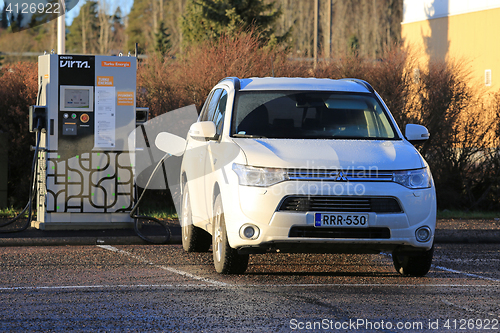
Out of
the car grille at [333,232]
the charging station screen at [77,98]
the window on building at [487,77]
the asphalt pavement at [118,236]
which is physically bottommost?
the asphalt pavement at [118,236]

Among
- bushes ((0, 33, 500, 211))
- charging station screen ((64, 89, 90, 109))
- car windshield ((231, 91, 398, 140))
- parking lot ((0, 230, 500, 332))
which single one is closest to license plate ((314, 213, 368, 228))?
parking lot ((0, 230, 500, 332))

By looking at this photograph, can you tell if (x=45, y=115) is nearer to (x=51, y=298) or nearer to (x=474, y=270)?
(x=51, y=298)

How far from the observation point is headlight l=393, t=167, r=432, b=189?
6.97 m

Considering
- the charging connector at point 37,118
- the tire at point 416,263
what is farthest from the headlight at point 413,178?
the charging connector at point 37,118

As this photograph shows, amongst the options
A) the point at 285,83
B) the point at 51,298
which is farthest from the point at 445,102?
the point at 51,298

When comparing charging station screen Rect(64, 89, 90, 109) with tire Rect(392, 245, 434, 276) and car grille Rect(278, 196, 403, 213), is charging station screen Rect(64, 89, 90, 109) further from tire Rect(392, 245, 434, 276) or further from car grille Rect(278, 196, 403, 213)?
tire Rect(392, 245, 434, 276)

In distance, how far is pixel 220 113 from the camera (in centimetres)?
845

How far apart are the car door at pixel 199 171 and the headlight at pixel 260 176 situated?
40.4 inches

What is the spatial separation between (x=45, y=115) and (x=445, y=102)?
8505 mm

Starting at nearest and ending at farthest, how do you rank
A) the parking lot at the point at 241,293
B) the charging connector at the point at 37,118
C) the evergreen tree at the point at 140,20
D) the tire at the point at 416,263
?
the parking lot at the point at 241,293 → the tire at the point at 416,263 → the charging connector at the point at 37,118 → the evergreen tree at the point at 140,20

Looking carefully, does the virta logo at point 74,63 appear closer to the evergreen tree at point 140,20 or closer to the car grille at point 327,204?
the car grille at point 327,204

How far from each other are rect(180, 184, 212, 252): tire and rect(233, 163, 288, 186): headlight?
2.24m

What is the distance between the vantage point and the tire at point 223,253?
7258mm

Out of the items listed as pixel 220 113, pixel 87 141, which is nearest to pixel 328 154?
pixel 220 113
